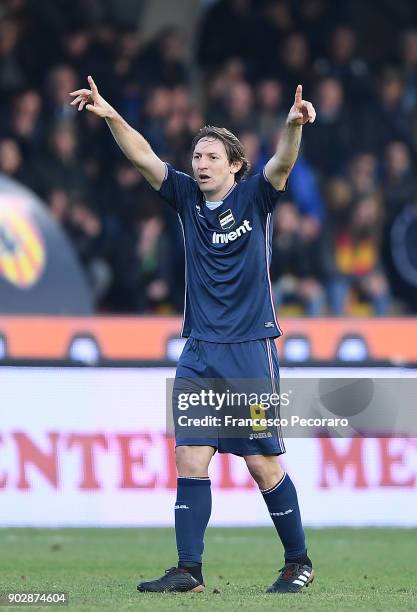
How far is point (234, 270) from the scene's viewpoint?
7.24 metres

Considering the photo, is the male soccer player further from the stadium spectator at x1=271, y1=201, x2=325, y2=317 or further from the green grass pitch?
the stadium spectator at x1=271, y1=201, x2=325, y2=317

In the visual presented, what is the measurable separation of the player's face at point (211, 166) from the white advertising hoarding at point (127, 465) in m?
4.04

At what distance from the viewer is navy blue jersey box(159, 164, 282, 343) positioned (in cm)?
724

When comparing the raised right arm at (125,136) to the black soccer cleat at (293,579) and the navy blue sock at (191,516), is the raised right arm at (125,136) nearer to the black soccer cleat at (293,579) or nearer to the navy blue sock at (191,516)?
the navy blue sock at (191,516)

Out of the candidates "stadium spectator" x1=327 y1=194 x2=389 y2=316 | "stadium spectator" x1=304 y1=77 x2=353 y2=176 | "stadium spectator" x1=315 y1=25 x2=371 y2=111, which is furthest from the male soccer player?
"stadium spectator" x1=315 y1=25 x2=371 y2=111

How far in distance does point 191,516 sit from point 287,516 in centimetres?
47

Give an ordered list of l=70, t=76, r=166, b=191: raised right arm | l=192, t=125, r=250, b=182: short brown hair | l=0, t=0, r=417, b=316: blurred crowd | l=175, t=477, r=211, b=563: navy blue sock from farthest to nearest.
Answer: l=0, t=0, r=417, b=316: blurred crowd, l=192, t=125, r=250, b=182: short brown hair, l=70, t=76, r=166, b=191: raised right arm, l=175, t=477, r=211, b=563: navy blue sock

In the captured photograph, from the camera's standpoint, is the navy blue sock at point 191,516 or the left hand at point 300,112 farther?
the navy blue sock at point 191,516

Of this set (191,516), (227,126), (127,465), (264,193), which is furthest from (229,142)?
(227,126)

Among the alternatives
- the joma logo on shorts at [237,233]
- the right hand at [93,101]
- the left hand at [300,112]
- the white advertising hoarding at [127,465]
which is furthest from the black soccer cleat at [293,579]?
the white advertising hoarding at [127,465]

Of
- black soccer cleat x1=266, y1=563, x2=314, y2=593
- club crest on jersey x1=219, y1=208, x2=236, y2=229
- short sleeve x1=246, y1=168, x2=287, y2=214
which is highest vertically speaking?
short sleeve x1=246, y1=168, x2=287, y2=214

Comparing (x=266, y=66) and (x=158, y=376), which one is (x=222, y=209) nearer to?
(x=158, y=376)

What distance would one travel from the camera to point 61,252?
1422 centimetres

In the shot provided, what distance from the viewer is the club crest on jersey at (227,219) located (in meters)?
7.27
